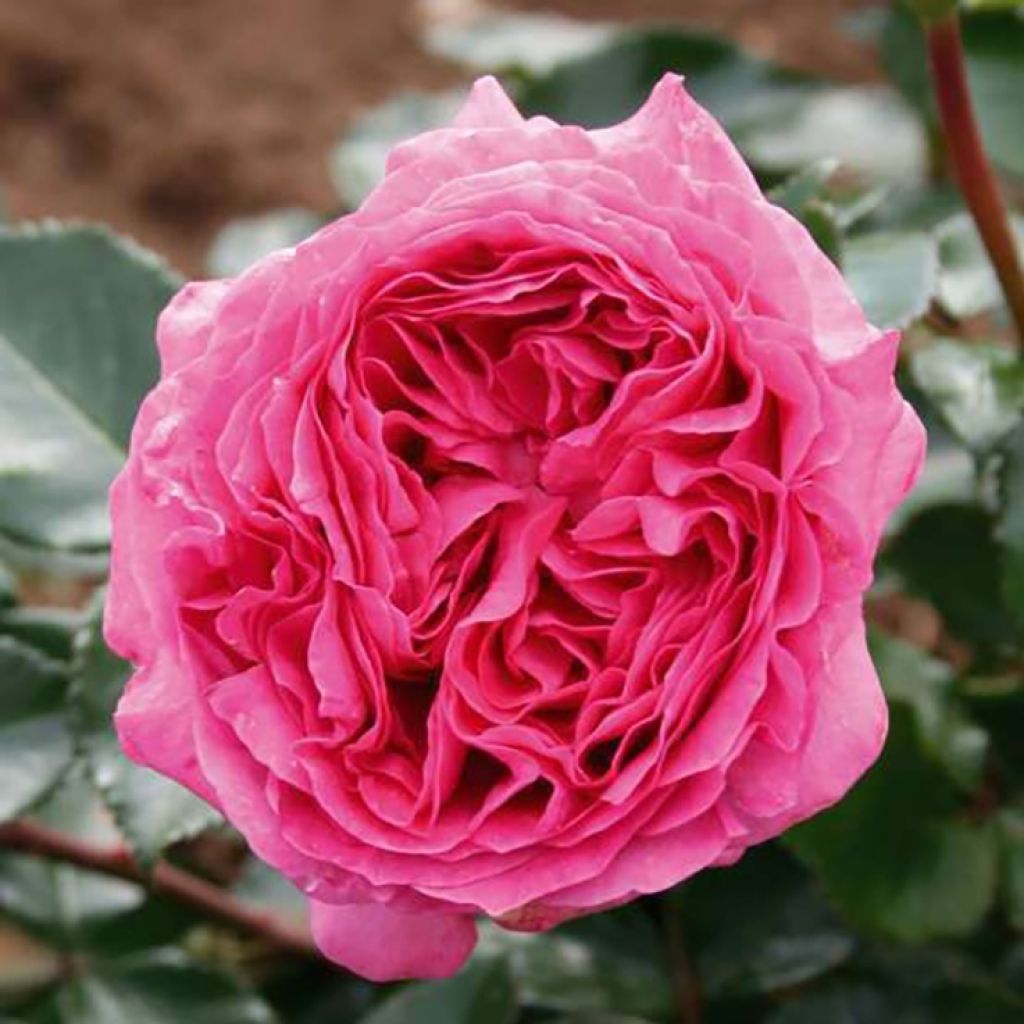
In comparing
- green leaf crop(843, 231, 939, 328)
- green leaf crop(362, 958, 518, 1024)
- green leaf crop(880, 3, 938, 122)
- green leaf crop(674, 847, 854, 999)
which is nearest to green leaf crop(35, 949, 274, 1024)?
green leaf crop(362, 958, 518, 1024)

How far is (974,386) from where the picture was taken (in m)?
0.75

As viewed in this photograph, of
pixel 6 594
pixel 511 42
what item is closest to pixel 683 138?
pixel 6 594

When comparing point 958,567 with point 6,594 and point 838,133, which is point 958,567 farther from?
point 6,594

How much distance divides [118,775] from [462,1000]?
0.64 ft

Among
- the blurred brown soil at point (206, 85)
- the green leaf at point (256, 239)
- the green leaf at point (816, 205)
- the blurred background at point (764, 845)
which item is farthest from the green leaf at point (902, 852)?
the blurred brown soil at point (206, 85)

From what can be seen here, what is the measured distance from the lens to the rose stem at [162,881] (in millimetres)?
843

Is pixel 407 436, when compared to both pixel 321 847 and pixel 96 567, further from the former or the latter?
pixel 96 567

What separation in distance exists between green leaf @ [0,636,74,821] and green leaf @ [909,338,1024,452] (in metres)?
0.36

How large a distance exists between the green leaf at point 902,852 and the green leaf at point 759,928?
10 cm

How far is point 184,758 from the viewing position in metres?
0.55

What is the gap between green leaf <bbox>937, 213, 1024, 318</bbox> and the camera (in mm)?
819

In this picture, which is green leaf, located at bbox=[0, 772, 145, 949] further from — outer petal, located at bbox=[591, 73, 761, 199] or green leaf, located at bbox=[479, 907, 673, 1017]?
outer petal, located at bbox=[591, 73, 761, 199]

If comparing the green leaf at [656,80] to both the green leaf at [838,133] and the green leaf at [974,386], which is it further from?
the green leaf at [974,386]

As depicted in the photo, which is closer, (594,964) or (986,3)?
(986,3)
